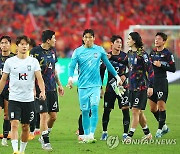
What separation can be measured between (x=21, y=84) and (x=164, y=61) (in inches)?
194

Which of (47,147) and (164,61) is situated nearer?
(47,147)

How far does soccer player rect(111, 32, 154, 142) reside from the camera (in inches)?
554

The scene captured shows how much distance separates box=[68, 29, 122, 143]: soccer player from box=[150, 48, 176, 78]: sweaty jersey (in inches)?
70.1

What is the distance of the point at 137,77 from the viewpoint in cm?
1418

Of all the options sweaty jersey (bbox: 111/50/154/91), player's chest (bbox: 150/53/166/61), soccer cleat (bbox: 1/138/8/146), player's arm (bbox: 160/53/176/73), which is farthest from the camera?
player's chest (bbox: 150/53/166/61)

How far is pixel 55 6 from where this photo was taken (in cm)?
4303

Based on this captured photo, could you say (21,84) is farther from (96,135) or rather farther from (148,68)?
(96,135)

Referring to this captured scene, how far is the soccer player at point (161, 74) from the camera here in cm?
1557

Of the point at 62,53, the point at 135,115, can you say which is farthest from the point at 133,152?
the point at 62,53

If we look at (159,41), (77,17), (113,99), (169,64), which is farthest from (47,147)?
(77,17)

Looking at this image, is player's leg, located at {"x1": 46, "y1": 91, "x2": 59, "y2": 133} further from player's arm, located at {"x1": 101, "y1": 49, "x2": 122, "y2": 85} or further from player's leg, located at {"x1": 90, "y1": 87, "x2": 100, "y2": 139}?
player's arm, located at {"x1": 101, "y1": 49, "x2": 122, "y2": 85}

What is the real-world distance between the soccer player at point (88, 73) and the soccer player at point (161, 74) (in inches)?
67.8

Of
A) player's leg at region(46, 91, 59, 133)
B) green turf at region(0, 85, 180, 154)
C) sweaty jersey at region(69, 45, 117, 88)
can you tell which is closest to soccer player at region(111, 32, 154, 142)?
Result: sweaty jersey at region(69, 45, 117, 88)

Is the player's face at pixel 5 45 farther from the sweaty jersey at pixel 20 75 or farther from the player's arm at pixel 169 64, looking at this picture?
the player's arm at pixel 169 64
